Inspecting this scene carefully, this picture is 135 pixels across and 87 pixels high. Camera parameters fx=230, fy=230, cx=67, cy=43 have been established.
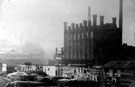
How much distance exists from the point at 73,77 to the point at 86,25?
25.8 inches

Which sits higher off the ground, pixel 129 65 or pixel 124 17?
pixel 124 17

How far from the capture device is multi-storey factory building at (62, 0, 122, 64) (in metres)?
2.63

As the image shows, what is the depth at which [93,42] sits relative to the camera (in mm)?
2773

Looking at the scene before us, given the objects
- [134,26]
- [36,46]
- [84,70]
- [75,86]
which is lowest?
[75,86]

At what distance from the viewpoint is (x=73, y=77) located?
9.21ft

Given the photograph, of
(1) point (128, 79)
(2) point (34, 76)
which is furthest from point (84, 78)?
(2) point (34, 76)

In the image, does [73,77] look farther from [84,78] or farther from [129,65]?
[129,65]

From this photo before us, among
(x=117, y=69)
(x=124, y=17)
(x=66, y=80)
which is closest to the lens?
(x=117, y=69)

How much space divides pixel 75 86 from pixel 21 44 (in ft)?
3.45

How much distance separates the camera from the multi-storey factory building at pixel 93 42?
263 cm

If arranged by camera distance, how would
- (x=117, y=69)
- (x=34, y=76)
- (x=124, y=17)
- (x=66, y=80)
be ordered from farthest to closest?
(x=34, y=76) < (x=66, y=80) < (x=124, y=17) < (x=117, y=69)

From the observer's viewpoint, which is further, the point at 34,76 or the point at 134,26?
the point at 34,76

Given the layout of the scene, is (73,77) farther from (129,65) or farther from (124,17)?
(124,17)

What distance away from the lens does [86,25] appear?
2.81 meters
